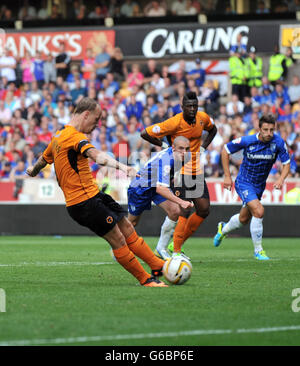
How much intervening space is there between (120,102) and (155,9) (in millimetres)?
4500

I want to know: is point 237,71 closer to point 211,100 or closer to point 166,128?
point 211,100

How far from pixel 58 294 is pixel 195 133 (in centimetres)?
498

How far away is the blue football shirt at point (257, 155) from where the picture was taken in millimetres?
13242

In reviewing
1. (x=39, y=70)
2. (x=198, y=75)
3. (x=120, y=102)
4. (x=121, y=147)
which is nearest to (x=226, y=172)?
(x=121, y=147)

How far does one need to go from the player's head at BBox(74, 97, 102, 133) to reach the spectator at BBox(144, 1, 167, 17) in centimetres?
1863

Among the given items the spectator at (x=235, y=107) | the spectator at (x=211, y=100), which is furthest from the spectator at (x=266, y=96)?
the spectator at (x=211, y=100)

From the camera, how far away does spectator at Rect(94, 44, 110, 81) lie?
25656 mm

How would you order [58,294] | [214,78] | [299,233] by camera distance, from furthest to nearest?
[214,78], [299,233], [58,294]

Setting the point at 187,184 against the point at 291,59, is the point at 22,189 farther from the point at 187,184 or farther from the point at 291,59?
the point at 187,184

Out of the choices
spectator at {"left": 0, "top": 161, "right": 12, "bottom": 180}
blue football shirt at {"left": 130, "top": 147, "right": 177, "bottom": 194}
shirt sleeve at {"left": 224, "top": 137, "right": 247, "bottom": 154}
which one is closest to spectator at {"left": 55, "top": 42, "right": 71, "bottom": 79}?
spectator at {"left": 0, "top": 161, "right": 12, "bottom": 180}

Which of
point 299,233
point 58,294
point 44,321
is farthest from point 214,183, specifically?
point 44,321

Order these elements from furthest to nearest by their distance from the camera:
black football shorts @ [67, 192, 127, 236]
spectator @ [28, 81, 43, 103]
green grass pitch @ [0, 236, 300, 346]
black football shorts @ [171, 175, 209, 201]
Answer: spectator @ [28, 81, 43, 103]
black football shorts @ [171, 175, 209, 201]
black football shorts @ [67, 192, 127, 236]
green grass pitch @ [0, 236, 300, 346]

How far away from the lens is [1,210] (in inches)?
816

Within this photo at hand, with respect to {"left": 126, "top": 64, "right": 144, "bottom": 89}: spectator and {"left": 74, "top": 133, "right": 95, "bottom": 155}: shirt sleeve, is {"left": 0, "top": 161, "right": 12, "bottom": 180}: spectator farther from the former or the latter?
{"left": 74, "top": 133, "right": 95, "bottom": 155}: shirt sleeve
